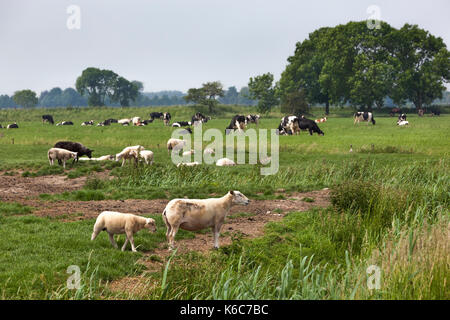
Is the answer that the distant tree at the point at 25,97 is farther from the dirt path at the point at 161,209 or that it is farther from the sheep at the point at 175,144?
the dirt path at the point at 161,209

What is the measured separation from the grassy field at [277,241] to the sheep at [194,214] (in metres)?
0.68

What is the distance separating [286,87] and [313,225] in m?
68.8

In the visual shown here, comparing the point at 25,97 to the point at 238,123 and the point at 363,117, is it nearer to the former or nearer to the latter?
the point at 238,123

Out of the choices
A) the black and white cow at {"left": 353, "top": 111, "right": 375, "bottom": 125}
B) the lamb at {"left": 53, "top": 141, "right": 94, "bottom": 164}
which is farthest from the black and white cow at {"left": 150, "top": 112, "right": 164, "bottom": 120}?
the lamb at {"left": 53, "top": 141, "right": 94, "bottom": 164}

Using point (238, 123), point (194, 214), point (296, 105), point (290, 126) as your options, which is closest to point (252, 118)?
point (238, 123)

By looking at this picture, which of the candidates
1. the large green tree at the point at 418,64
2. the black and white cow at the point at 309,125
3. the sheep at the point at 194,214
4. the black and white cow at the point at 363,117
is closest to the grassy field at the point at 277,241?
the sheep at the point at 194,214

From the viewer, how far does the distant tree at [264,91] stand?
7956 centimetres

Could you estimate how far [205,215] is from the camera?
998cm

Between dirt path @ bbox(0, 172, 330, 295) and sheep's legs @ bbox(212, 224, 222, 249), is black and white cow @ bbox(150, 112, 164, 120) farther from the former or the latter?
sheep's legs @ bbox(212, 224, 222, 249)

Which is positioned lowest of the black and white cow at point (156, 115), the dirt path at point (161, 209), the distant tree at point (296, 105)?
the dirt path at point (161, 209)

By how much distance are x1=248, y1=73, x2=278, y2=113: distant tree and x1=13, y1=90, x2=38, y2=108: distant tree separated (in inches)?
3617

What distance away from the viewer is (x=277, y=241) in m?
10.9

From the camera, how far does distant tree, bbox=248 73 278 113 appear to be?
79562 millimetres
